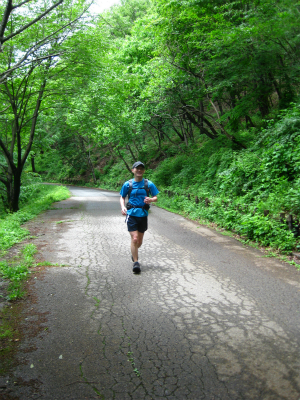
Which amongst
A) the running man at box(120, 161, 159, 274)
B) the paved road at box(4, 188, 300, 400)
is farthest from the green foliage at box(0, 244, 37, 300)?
the running man at box(120, 161, 159, 274)

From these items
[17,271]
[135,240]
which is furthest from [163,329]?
[17,271]

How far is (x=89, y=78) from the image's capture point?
1348 cm

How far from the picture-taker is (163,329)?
3.84 metres

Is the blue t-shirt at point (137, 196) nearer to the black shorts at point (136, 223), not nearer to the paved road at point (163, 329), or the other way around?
the black shorts at point (136, 223)

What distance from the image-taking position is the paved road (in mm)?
2854

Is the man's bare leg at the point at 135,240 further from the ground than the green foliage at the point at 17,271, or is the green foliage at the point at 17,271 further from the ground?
the man's bare leg at the point at 135,240

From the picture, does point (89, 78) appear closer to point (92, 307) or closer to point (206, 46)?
point (206, 46)

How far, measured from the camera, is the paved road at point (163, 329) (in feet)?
9.36

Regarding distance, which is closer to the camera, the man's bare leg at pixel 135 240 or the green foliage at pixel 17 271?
the green foliage at pixel 17 271

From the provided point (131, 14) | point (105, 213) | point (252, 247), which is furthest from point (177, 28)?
point (131, 14)

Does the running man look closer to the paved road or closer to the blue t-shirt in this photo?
the blue t-shirt

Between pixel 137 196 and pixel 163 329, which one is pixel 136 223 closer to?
pixel 137 196

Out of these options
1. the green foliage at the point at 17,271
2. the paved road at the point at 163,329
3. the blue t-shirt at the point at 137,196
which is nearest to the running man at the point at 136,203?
the blue t-shirt at the point at 137,196

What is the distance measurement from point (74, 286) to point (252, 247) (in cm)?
448
